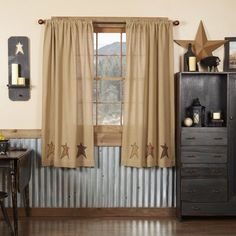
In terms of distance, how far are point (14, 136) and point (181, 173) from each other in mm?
1862

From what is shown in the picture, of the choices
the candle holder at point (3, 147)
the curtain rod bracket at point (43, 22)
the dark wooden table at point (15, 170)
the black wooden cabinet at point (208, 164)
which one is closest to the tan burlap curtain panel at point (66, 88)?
the curtain rod bracket at point (43, 22)

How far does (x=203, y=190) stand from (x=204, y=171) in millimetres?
201

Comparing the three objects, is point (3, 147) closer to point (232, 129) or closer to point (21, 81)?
point (21, 81)

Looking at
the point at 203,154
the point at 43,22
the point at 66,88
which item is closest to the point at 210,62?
the point at 203,154

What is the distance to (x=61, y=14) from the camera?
4.45 m

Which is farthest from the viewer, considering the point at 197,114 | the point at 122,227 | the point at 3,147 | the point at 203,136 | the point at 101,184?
the point at 101,184

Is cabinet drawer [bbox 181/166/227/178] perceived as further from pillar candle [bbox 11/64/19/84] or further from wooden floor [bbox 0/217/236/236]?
pillar candle [bbox 11/64/19/84]

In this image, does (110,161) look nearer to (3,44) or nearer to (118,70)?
(118,70)

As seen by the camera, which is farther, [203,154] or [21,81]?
[21,81]

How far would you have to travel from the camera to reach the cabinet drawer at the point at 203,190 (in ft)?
14.0

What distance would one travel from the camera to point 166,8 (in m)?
4.50

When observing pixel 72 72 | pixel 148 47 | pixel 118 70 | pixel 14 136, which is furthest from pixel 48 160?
pixel 148 47

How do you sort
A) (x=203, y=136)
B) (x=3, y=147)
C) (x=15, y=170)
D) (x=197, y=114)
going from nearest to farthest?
(x=15, y=170)
(x=3, y=147)
(x=203, y=136)
(x=197, y=114)

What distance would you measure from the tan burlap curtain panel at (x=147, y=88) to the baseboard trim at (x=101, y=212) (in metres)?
0.55
